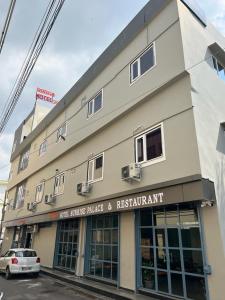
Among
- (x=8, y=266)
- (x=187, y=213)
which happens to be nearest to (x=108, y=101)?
(x=187, y=213)

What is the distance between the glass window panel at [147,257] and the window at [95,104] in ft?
24.6

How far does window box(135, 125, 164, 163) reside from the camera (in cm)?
834

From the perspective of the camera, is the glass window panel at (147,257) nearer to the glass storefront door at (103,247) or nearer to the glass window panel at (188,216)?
the glass storefront door at (103,247)

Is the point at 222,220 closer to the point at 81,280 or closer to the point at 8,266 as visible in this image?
the point at 81,280

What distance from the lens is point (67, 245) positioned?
13.1 m

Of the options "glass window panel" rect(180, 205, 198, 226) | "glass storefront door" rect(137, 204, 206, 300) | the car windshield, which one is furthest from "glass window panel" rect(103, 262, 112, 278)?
the car windshield

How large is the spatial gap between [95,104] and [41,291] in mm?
9313

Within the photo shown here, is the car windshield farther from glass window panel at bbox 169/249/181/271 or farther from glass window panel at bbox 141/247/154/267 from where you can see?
glass window panel at bbox 169/249/181/271

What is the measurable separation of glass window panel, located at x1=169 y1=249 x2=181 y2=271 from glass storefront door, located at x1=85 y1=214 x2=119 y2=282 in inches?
111

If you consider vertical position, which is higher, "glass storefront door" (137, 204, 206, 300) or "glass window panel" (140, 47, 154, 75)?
"glass window panel" (140, 47, 154, 75)

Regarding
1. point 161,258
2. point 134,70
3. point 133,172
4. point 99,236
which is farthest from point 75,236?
point 134,70

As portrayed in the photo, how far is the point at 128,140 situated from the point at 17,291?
24.9 ft

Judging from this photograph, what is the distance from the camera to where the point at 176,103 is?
800cm

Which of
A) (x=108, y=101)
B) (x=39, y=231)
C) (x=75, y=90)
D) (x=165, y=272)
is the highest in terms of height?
(x=75, y=90)
